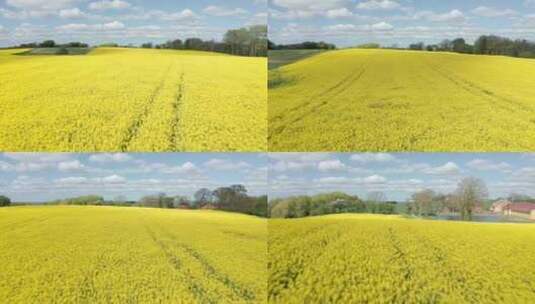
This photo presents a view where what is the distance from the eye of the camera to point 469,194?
5.78 m

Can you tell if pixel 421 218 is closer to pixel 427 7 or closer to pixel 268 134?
pixel 268 134

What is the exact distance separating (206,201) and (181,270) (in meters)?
0.71

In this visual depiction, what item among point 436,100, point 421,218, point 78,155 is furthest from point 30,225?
point 436,100

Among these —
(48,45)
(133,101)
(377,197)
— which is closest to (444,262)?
(377,197)

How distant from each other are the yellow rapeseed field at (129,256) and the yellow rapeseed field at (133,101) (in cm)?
72

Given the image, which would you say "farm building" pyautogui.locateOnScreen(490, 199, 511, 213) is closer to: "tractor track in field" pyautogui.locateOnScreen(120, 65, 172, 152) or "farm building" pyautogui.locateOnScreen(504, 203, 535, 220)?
"farm building" pyautogui.locateOnScreen(504, 203, 535, 220)

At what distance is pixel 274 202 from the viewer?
588 cm

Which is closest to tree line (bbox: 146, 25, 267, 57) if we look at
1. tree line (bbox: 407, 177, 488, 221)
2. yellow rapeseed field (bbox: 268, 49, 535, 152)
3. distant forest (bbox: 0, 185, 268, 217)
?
yellow rapeseed field (bbox: 268, 49, 535, 152)

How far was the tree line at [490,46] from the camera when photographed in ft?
19.7

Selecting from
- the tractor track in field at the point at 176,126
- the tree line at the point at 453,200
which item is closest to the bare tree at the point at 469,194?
the tree line at the point at 453,200

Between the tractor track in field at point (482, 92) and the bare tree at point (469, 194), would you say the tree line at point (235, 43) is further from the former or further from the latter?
the bare tree at point (469, 194)

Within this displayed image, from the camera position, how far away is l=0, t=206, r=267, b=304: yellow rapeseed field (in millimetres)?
5668

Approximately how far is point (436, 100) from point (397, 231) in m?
1.37

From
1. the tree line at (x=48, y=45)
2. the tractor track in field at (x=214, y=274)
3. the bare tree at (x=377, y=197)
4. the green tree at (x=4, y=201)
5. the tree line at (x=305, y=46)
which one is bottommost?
the tractor track in field at (x=214, y=274)
